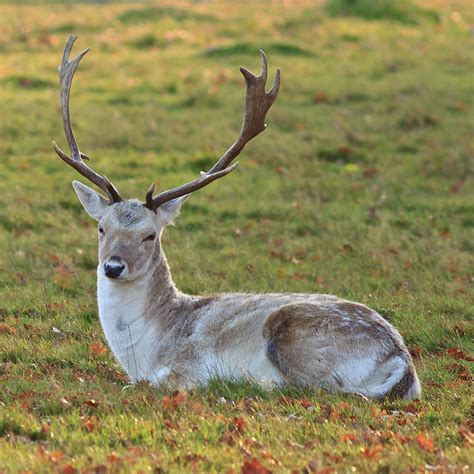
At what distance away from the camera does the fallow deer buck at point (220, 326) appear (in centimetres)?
708

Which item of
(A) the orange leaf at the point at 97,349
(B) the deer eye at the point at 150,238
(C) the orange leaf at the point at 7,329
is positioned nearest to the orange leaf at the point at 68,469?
(B) the deer eye at the point at 150,238

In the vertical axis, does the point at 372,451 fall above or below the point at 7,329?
above

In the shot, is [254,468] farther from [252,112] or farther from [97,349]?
[252,112]

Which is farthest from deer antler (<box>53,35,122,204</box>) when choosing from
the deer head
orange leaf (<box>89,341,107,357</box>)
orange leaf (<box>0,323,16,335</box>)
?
orange leaf (<box>0,323,16,335</box>)

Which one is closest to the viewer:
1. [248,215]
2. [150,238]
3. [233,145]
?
[150,238]

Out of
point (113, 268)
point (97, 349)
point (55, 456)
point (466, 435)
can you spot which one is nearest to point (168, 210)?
point (113, 268)

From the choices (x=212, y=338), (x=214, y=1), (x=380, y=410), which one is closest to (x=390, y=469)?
(x=380, y=410)

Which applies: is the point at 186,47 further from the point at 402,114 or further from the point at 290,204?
the point at 290,204

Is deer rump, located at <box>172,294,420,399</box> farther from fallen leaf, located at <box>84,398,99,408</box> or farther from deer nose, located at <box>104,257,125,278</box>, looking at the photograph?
fallen leaf, located at <box>84,398,99,408</box>

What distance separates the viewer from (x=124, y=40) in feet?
76.4

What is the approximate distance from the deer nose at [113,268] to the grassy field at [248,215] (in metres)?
0.76

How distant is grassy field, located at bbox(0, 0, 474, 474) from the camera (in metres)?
6.03

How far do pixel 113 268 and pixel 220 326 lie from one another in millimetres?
930

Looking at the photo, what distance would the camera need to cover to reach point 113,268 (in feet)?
24.6
